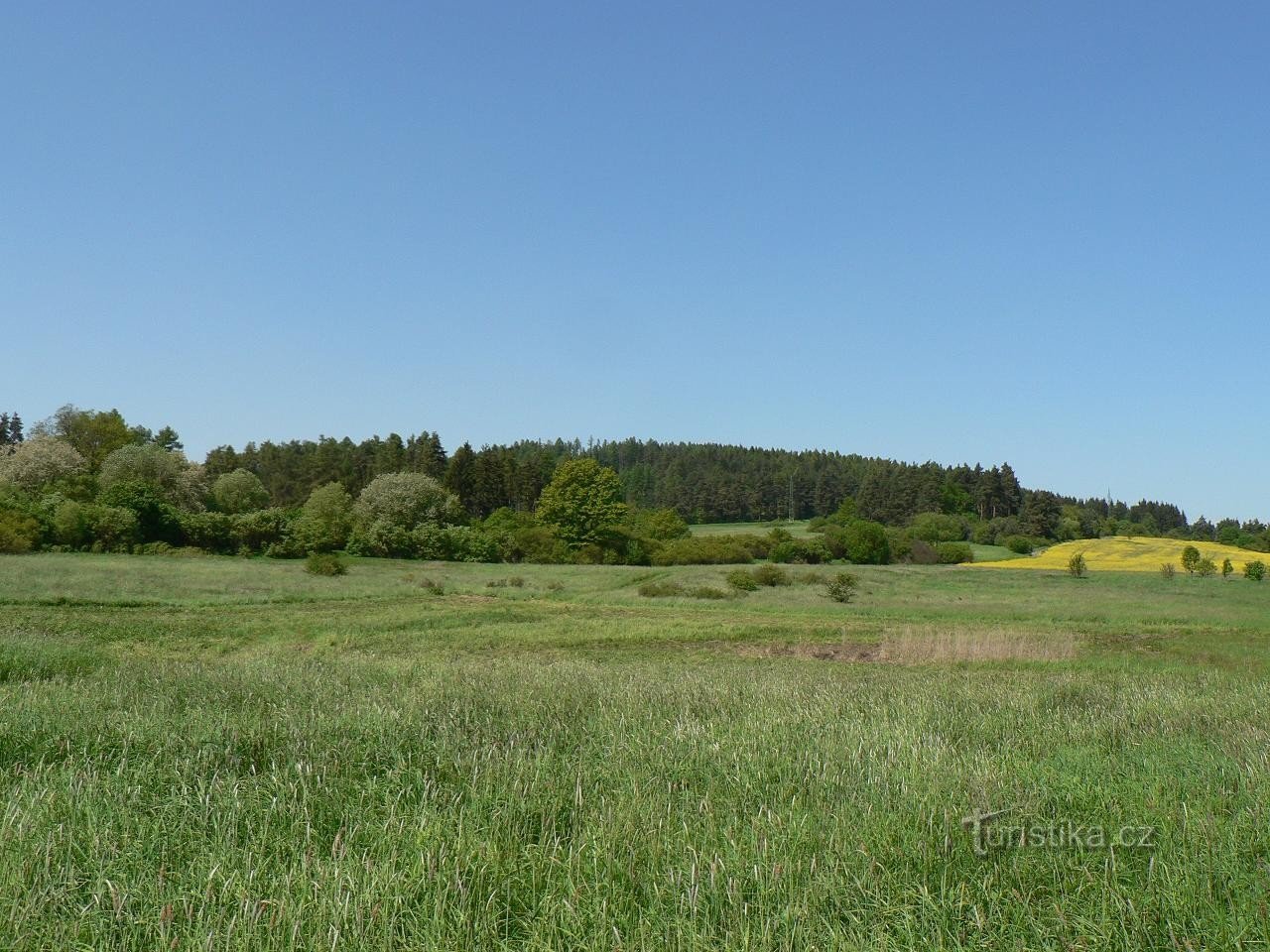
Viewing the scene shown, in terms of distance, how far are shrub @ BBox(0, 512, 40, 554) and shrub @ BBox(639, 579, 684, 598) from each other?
124 ft

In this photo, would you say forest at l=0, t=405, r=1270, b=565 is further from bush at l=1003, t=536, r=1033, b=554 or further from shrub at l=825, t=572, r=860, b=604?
shrub at l=825, t=572, r=860, b=604

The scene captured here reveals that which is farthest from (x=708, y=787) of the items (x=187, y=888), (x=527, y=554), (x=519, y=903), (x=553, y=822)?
(x=527, y=554)

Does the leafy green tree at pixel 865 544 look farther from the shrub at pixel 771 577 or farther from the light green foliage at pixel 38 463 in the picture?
the light green foliage at pixel 38 463

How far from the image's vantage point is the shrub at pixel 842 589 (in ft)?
152

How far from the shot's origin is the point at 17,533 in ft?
174

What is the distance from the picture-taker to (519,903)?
3.84m

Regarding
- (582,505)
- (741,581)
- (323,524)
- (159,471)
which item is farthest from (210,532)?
(741,581)

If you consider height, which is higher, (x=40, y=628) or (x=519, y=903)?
(x=519, y=903)

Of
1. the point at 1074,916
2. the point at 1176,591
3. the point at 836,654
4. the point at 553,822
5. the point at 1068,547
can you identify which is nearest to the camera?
the point at 1074,916

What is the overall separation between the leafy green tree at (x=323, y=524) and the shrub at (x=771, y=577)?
36.7 meters

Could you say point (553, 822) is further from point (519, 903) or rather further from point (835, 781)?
point (835, 781)

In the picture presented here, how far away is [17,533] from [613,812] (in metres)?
61.7

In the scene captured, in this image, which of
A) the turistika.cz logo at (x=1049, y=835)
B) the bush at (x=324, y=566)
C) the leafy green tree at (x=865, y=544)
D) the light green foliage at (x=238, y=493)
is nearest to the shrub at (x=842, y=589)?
the leafy green tree at (x=865, y=544)

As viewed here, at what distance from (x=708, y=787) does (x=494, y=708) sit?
127 inches
